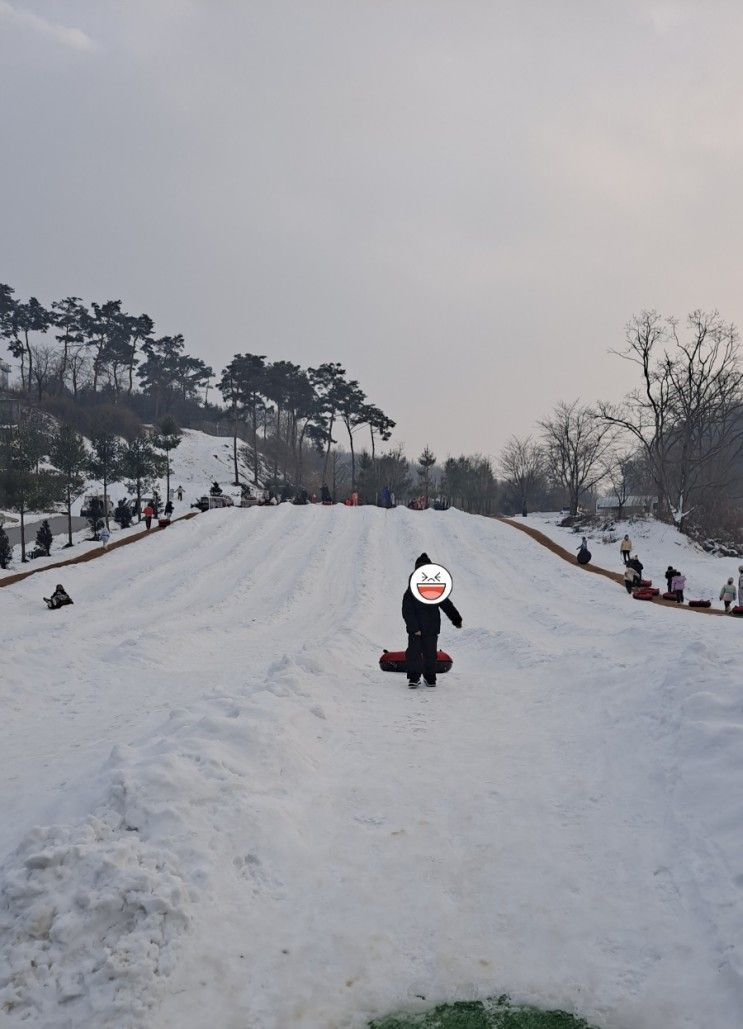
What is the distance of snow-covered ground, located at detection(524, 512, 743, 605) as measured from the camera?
25891mm

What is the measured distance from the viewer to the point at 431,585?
8891 millimetres

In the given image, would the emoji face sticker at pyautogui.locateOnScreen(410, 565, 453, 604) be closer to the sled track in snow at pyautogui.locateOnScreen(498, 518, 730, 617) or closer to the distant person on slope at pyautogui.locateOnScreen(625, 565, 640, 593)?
the sled track in snow at pyautogui.locateOnScreen(498, 518, 730, 617)

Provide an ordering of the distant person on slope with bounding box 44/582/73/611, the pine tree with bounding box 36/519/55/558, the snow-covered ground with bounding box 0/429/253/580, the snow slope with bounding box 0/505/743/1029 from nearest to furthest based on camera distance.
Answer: the snow slope with bounding box 0/505/743/1029
the distant person on slope with bounding box 44/582/73/611
the pine tree with bounding box 36/519/55/558
the snow-covered ground with bounding box 0/429/253/580

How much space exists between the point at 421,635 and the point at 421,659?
0.36 metres

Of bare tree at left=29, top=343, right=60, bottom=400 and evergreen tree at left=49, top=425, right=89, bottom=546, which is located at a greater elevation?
bare tree at left=29, top=343, right=60, bottom=400

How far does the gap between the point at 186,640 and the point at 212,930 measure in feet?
35.5

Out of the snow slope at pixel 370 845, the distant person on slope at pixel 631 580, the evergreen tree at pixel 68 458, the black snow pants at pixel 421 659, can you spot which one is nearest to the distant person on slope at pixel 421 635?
the black snow pants at pixel 421 659

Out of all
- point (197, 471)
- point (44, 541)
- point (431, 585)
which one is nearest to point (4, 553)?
point (44, 541)

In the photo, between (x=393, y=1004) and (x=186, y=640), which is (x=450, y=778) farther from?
(x=186, y=640)

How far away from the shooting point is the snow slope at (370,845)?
10.4ft

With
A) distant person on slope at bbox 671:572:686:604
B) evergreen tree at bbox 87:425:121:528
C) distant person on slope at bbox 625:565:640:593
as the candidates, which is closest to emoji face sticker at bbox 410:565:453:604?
distant person on slope at bbox 671:572:686:604

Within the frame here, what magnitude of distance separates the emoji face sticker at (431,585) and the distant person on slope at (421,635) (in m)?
0.16

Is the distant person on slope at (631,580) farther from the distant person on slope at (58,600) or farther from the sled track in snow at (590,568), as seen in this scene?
the distant person on slope at (58,600)

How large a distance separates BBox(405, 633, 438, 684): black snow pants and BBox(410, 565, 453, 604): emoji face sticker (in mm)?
650
